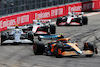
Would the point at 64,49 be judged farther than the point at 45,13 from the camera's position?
No

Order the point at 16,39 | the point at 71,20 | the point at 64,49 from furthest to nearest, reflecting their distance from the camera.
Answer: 1. the point at 71,20
2. the point at 16,39
3. the point at 64,49

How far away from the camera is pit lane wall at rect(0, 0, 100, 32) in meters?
28.4

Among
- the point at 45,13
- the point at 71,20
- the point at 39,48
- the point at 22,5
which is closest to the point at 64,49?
the point at 39,48

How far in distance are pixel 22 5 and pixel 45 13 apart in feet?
11.8

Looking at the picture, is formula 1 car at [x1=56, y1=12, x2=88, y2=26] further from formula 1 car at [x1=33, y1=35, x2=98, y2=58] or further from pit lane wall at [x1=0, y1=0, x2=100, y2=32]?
formula 1 car at [x1=33, y1=35, x2=98, y2=58]

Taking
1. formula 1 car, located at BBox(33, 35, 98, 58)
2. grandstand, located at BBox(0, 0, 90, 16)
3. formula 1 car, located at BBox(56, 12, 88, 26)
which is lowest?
formula 1 car, located at BBox(33, 35, 98, 58)

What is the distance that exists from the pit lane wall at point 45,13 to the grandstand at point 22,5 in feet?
2.46

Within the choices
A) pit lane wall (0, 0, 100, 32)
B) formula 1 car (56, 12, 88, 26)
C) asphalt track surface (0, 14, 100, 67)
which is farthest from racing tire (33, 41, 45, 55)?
formula 1 car (56, 12, 88, 26)

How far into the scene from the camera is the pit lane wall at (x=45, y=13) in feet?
93.3

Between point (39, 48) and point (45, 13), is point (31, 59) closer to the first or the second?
point (39, 48)

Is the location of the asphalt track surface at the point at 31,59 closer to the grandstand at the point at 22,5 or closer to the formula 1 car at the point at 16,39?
the formula 1 car at the point at 16,39

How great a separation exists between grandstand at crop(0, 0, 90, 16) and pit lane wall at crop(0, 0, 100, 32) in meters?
0.75

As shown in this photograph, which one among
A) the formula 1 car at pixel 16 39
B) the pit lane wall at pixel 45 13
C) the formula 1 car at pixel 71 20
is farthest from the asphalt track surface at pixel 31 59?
the pit lane wall at pixel 45 13

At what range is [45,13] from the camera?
117ft
